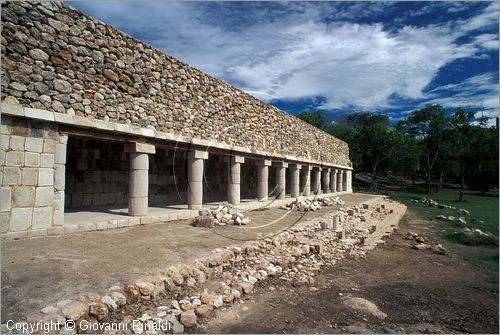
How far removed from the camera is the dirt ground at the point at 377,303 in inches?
141

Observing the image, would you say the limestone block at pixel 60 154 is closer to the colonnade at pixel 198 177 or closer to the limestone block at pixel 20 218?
the limestone block at pixel 20 218

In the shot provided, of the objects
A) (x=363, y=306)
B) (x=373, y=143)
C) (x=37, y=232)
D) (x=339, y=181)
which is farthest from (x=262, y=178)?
(x=373, y=143)

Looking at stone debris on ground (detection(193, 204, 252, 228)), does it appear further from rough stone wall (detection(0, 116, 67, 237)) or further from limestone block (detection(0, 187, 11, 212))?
limestone block (detection(0, 187, 11, 212))

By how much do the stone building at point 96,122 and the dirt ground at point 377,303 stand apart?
15.7 feet

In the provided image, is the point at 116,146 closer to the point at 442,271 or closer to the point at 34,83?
the point at 34,83

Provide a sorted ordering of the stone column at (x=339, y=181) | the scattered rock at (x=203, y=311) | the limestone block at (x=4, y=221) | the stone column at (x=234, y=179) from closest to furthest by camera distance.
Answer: the scattered rock at (x=203, y=311), the limestone block at (x=4, y=221), the stone column at (x=234, y=179), the stone column at (x=339, y=181)

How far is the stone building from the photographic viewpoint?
581cm

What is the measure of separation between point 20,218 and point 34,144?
1.49 m

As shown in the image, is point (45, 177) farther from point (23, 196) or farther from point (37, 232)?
point (37, 232)

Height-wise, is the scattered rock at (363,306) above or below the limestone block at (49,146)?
below

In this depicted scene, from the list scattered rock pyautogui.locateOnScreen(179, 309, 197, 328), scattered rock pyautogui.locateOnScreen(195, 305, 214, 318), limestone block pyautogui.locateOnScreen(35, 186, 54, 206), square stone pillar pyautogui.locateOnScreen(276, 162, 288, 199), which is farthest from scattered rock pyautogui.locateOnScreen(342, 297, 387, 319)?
square stone pillar pyautogui.locateOnScreen(276, 162, 288, 199)

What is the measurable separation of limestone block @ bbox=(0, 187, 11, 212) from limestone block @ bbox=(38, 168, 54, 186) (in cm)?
55

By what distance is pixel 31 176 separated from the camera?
5922mm

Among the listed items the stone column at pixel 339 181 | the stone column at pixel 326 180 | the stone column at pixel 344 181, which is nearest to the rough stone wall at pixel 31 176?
the stone column at pixel 326 180
